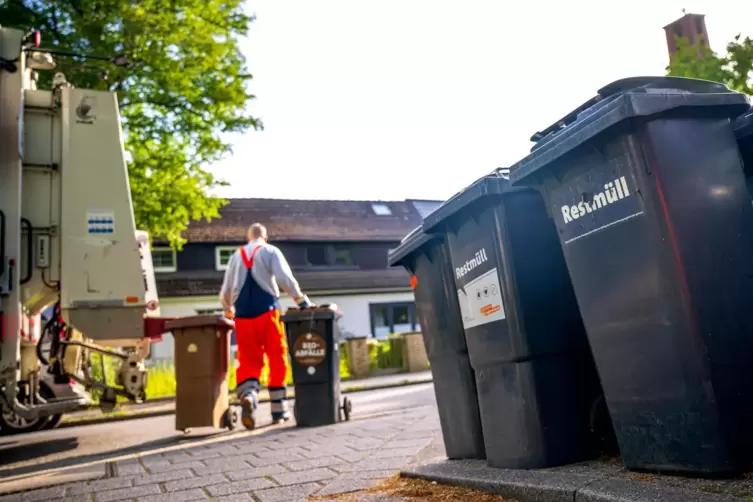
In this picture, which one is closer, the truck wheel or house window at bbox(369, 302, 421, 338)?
the truck wheel

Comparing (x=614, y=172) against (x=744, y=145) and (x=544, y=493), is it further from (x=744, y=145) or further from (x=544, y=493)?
(x=544, y=493)

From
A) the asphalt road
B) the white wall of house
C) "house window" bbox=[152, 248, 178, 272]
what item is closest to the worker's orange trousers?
the asphalt road

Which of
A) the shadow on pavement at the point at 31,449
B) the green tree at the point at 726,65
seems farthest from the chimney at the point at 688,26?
the shadow on pavement at the point at 31,449

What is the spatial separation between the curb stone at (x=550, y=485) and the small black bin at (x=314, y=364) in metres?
3.38

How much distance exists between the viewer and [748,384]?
93.4 inches

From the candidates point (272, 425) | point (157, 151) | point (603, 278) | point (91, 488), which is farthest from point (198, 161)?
point (603, 278)

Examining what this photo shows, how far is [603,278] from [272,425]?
17.5 ft

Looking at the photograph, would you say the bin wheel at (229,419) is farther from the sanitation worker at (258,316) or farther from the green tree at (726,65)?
the green tree at (726,65)

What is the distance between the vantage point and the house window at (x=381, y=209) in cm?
3644

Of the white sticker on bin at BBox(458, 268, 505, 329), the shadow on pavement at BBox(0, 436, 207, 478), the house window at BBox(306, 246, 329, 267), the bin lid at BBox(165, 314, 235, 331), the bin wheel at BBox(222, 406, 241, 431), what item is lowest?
the shadow on pavement at BBox(0, 436, 207, 478)

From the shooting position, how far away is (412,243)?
4.23 metres

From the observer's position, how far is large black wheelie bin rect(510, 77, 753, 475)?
236 centimetres

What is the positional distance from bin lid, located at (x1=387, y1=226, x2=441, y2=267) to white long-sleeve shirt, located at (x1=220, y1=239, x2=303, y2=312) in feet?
9.88

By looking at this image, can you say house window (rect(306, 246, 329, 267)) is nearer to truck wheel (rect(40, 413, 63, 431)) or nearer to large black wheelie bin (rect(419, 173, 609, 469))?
truck wheel (rect(40, 413, 63, 431))
